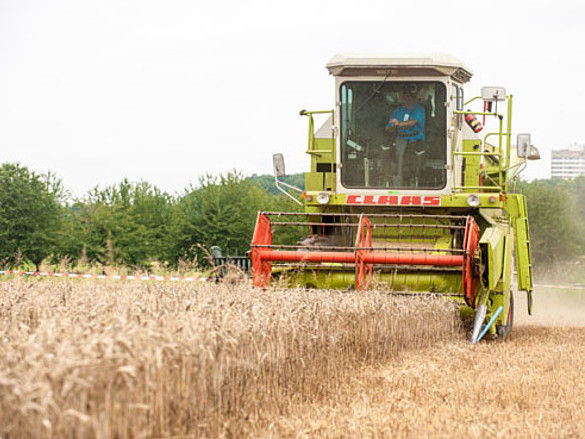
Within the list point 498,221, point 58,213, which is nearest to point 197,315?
point 498,221

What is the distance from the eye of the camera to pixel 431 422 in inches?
198

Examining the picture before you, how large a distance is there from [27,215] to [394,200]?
2066cm

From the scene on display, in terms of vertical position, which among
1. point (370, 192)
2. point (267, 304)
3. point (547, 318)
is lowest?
point (547, 318)

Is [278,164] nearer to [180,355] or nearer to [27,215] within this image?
[180,355]

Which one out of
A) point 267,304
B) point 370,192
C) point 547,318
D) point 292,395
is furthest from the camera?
point 547,318

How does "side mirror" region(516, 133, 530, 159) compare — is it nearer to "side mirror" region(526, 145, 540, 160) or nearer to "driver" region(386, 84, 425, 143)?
"side mirror" region(526, 145, 540, 160)

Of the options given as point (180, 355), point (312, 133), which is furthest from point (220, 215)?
A: point (180, 355)

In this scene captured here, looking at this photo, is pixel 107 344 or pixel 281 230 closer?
pixel 107 344

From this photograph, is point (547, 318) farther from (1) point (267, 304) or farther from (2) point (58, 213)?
(2) point (58, 213)

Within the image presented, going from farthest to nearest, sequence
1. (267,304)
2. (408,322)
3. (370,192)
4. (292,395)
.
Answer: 1. (370,192)
2. (408,322)
3. (267,304)
4. (292,395)

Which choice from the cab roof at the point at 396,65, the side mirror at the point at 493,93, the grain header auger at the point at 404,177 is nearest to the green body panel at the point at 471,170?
the grain header auger at the point at 404,177

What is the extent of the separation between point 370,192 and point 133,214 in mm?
18154

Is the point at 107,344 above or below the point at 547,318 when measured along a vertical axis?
above

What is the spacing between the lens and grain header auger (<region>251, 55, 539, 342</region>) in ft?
30.5
